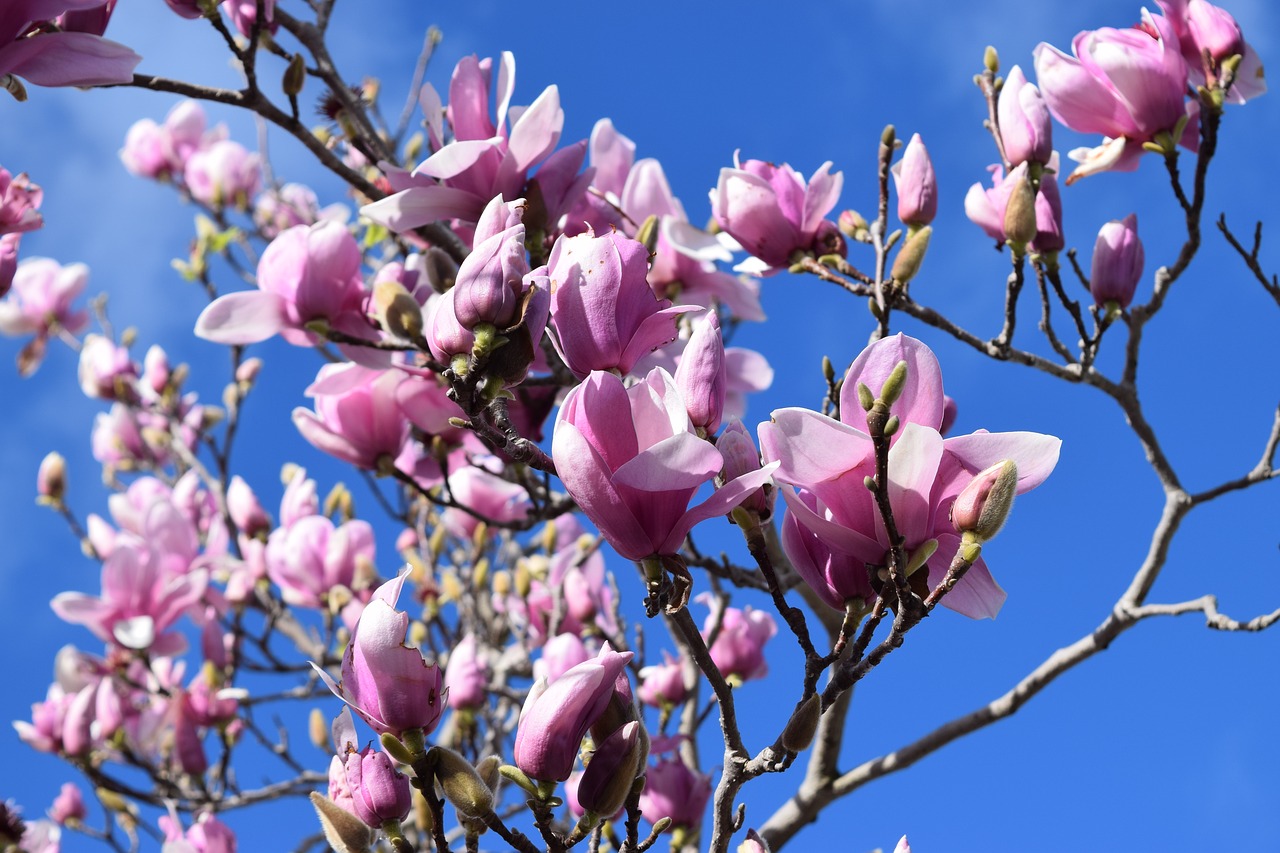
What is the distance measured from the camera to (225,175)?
5762mm

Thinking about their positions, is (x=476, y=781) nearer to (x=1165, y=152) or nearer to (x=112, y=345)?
(x=1165, y=152)

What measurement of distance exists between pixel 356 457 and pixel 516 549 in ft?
6.70

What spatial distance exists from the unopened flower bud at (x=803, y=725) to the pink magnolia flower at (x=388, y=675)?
398 mm

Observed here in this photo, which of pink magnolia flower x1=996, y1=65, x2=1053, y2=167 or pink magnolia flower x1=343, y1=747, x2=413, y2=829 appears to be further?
pink magnolia flower x1=996, y1=65, x2=1053, y2=167

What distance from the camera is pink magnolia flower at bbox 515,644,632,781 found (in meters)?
1.19

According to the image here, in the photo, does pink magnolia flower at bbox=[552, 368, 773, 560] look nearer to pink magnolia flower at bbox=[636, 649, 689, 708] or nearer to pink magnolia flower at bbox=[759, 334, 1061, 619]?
pink magnolia flower at bbox=[759, 334, 1061, 619]

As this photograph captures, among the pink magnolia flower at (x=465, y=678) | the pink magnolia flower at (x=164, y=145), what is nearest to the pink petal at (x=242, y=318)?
the pink magnolia flower at (x=465, y=678)

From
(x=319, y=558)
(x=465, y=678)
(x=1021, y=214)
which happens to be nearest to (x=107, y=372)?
(x=319, y=558)

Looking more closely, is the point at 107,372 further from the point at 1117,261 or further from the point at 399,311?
the point at 1117,261

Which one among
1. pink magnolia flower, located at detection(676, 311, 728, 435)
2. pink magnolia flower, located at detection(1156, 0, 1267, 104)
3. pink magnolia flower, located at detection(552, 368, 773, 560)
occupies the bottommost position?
pink magnolia flower, located at detection(552, 368, 773, 560)

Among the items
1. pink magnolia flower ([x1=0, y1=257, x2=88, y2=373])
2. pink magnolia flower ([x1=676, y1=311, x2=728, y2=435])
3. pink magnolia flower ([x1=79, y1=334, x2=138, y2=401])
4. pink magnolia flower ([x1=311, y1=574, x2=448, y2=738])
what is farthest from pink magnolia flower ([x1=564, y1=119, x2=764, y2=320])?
pink magnolia flower ([x1=0, y1=257, x2=88, y2=373])

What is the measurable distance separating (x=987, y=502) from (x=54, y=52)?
138 centimetres

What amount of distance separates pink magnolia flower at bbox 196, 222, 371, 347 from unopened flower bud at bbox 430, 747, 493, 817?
1.23 m

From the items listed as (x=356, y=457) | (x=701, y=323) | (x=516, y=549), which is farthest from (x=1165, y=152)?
(x=516, y=549)
